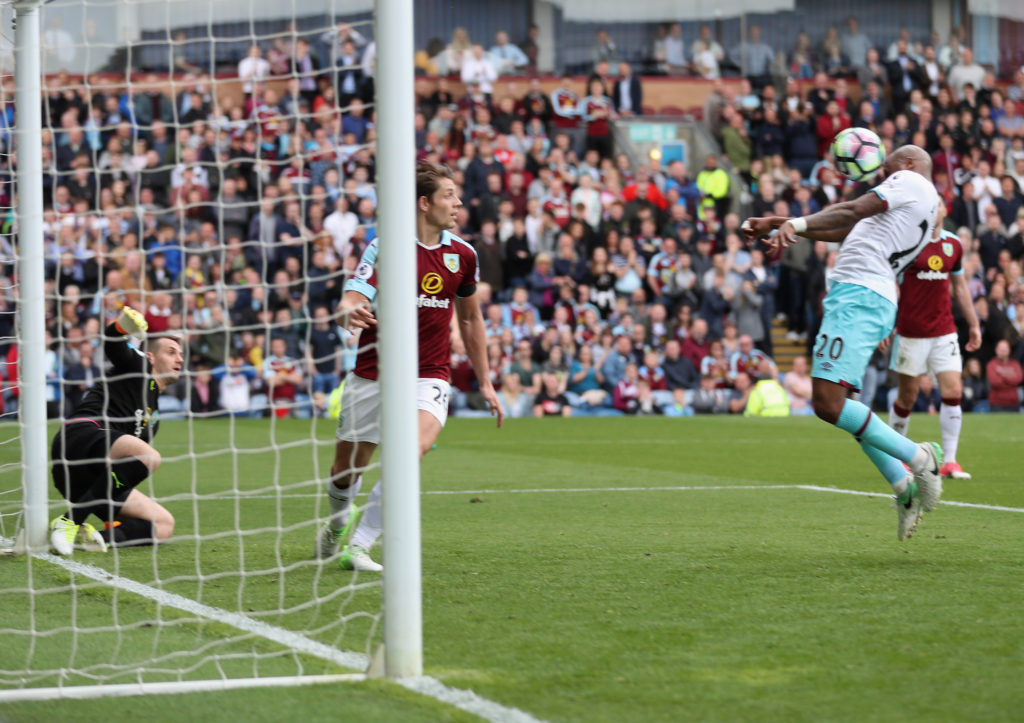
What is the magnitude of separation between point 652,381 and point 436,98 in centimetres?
680

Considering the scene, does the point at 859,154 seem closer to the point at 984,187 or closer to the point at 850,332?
the point at 850,332

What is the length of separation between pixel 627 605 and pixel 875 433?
2.13 meters

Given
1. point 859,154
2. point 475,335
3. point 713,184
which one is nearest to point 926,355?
point 859,154

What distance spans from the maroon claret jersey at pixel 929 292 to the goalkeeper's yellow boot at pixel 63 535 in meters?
6.48

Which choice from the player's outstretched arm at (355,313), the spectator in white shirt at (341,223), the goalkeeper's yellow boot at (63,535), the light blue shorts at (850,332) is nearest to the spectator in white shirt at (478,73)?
the spectator in white shirt at (341,223)

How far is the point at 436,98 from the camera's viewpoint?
23.7 meters

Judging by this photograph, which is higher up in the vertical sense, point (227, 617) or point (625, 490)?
point (227, 617)

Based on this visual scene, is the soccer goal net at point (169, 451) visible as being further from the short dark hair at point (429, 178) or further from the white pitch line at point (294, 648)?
the short dark hair at point (429, 178)

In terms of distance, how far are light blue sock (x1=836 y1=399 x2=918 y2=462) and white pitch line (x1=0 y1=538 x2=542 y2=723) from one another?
324 centimetres

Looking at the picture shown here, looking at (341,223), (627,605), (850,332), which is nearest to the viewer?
(627,605)

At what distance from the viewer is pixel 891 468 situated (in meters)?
6.75

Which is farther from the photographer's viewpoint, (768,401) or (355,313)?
(768,401)

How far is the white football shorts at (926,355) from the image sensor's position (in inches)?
421

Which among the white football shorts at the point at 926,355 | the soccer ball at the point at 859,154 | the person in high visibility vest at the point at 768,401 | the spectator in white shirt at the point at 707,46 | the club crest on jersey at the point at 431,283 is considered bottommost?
the person in high visibility vest at the point at 768,401
